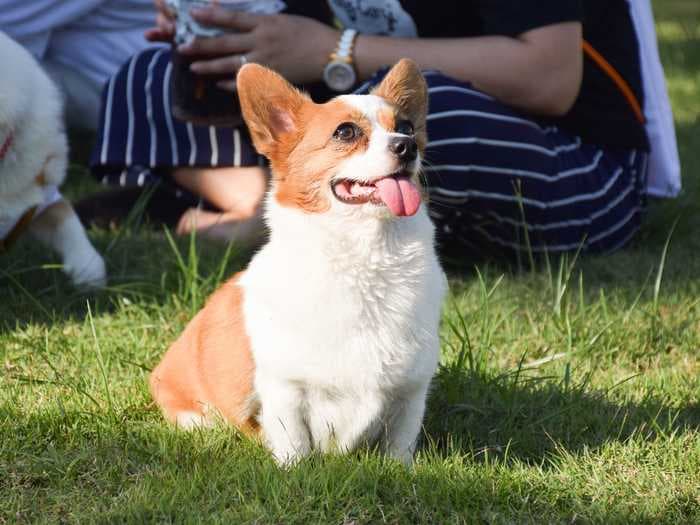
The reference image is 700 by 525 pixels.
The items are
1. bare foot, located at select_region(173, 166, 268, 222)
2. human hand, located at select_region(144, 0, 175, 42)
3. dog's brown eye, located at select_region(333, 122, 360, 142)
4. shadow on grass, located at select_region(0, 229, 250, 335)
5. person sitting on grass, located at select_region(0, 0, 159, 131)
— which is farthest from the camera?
person sitting on grass, located at select_region(0, 0, 159, 131)

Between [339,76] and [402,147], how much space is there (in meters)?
1.48

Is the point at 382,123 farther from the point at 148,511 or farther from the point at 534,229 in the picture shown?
the point at 534,229

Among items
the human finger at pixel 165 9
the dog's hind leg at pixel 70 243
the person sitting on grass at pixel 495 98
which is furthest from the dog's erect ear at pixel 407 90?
the dog's hind leg at pixel 70 243

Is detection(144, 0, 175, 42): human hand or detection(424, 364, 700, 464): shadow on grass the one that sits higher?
detection(144, 0, 175, 42): human hand

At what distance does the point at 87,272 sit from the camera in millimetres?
3342

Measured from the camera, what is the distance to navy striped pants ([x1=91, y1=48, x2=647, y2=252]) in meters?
3.37

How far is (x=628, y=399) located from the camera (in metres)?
2.64

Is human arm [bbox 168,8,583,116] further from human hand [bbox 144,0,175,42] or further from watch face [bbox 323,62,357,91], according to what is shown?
human hand [bbox 144,0,175,42]

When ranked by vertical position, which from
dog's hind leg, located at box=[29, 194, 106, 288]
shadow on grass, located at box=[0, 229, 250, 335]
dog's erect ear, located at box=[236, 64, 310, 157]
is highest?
dog's erect ear, located at box=[236, 64, 310, 157]

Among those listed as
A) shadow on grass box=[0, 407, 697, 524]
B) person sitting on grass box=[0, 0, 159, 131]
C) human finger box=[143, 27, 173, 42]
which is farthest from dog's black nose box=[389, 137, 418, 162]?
person sitting on grass box=[0, 0, 159, 131]

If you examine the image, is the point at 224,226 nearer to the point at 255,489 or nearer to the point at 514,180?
the point at 514,180

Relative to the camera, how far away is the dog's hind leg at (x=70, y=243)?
3.34 meters

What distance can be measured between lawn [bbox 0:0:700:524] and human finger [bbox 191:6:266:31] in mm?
730

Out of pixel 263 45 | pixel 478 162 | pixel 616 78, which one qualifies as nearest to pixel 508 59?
pixel 478 162
